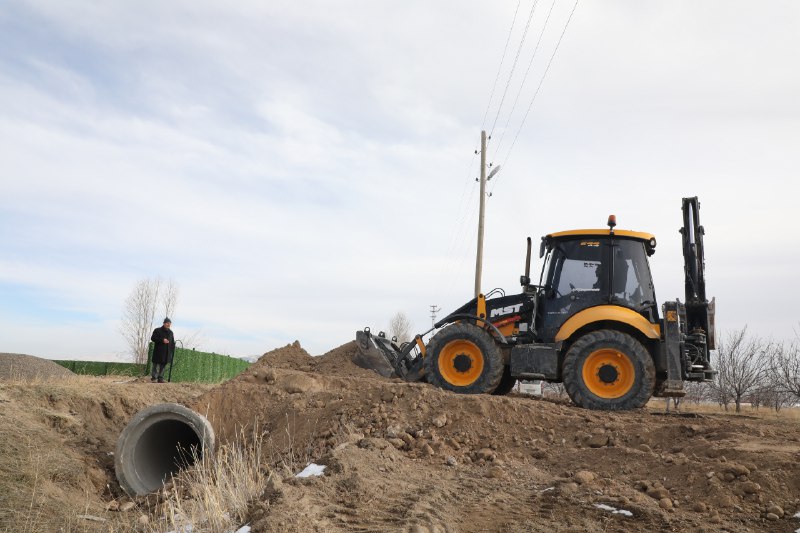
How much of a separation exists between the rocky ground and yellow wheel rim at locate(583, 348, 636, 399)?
2.18ft

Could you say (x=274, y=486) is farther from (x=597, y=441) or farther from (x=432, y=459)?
(x=597, y=441)

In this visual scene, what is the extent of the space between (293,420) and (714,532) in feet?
19.4

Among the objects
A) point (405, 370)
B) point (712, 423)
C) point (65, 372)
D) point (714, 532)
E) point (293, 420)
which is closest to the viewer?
point (714, 532)

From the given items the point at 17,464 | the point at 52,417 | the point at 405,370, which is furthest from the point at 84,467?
the point at 405,370

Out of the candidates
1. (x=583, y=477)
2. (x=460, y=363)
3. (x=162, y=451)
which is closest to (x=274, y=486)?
(x=583, y=477)

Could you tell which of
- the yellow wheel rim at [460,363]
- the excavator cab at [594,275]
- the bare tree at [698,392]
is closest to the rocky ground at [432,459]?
the yellow wheel rim at [460,363]

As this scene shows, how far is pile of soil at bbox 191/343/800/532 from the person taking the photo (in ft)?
16.7

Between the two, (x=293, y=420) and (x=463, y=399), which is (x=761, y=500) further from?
(x=293, y=420)

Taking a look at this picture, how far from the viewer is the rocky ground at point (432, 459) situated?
5160 mm

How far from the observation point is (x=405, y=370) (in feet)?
38.2

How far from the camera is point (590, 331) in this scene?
10.1 m

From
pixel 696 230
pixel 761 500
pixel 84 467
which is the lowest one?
pixel 84 467

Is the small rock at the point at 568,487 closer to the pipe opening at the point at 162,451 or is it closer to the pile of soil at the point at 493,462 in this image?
the pile of soil at the point at 493,462

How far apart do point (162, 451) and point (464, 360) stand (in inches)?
202
